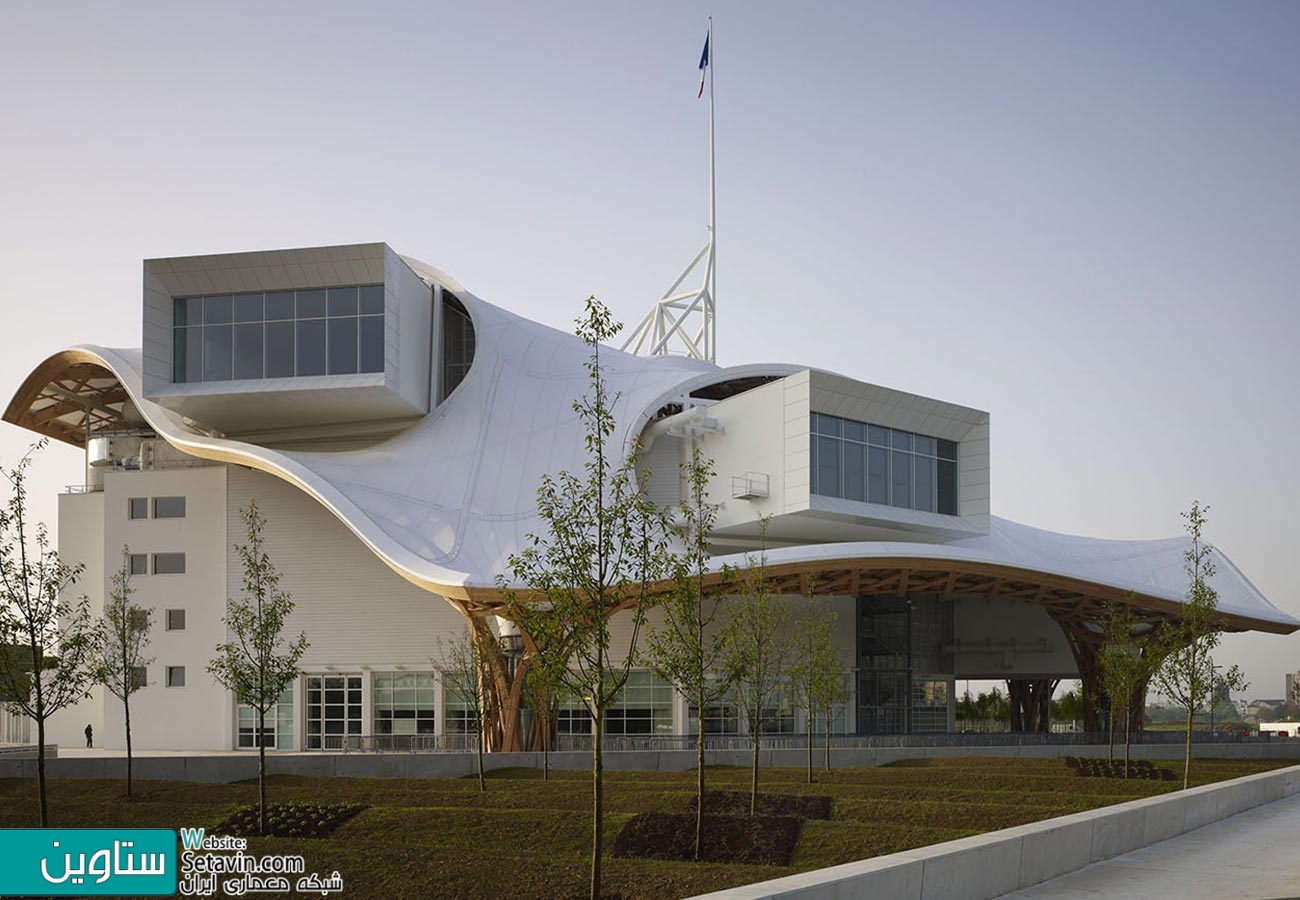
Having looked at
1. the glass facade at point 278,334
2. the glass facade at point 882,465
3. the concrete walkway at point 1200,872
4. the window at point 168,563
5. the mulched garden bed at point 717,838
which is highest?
the glass facade at point 278,334

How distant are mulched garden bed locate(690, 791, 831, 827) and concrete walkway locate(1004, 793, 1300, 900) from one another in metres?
5.76

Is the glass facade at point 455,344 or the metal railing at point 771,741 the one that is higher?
the glass facade at point 455,344

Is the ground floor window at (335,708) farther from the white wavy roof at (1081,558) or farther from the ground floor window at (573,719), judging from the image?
the white wavy roof at (1081,558)

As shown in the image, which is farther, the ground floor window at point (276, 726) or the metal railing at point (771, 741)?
the ground floor window at point (276, 726)

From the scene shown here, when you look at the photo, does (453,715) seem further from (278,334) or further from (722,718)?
(278,334)

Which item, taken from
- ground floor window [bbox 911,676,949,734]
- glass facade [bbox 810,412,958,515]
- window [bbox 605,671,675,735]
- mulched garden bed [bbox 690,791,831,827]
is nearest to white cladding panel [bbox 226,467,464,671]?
window [bbox 605,671,675,735]

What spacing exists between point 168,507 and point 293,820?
3450 cm

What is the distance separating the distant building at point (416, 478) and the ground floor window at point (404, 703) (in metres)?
0.09

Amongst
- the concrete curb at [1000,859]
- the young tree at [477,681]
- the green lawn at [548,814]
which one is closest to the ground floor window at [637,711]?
the young tree at [477,681]

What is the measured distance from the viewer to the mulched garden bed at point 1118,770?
2934 centimetres

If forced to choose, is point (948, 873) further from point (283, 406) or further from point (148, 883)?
point (283, 406)

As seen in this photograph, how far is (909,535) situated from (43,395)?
123 ft

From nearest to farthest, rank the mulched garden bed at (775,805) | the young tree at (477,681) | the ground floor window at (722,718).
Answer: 1. the mulched garden bed at (775,805)
2. the young tree at (477,681)
3. the ground floor window at (722,718)

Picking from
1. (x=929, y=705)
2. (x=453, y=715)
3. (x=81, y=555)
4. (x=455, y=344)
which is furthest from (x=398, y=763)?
(x=929, y=705)
